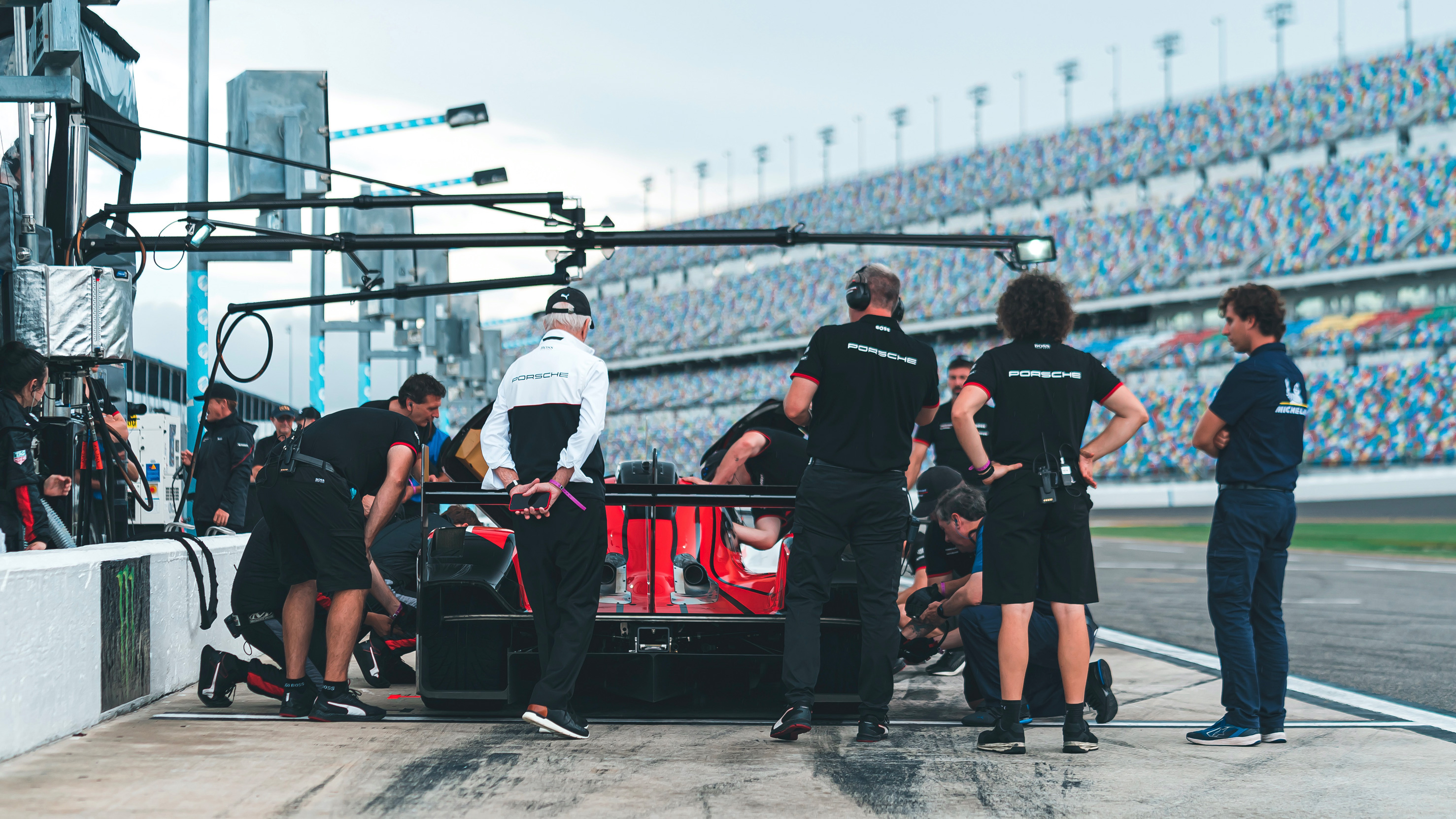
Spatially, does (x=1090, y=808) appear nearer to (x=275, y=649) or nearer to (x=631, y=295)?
(x=275, y=649)

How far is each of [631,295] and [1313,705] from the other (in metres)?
62.8

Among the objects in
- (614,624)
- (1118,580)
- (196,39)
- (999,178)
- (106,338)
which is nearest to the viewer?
(614,624)

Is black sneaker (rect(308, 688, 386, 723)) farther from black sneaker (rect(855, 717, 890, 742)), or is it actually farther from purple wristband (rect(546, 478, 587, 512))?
black sneaker (rect(855, 717, 890, 742))

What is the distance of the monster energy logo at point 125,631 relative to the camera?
18.2 feet

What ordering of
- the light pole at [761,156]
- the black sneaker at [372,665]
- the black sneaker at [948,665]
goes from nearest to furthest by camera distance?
the black sneaker at [372,665], the black sneaker at [948,665], the light pole at [761,156]

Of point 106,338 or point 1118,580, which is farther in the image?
point 1118,580

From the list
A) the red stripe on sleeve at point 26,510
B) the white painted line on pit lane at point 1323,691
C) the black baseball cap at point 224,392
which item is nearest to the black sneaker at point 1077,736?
the white painted line on pit lane at point 1323,691

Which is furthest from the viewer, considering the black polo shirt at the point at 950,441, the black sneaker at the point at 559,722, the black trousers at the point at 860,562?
the black polo shirt at the point at 950,441

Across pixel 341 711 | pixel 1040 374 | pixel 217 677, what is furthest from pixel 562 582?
pixel 1040 374

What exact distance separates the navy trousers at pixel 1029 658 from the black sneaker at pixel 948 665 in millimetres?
1921

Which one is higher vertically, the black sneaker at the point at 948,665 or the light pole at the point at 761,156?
the light pole at the point at 761,156

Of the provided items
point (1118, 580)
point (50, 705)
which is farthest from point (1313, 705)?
point (1118, 580)

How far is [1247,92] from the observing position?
147 feet

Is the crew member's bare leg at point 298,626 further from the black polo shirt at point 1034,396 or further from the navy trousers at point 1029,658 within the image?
the black polo shirt at point 1034,396
